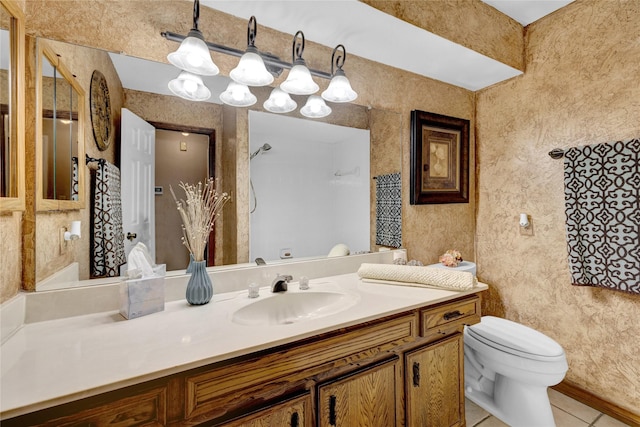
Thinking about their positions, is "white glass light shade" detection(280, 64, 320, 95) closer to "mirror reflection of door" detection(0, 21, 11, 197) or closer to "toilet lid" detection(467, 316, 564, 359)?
"mirror reflection of door" detection(0, 21, 11, 197)

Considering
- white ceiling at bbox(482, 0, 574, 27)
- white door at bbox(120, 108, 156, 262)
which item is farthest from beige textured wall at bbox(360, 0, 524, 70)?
white door at bbox(120, 108, 156, 262)

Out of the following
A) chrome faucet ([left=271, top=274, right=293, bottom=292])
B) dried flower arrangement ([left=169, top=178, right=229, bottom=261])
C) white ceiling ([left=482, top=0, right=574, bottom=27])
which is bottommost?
chrome faucet ([left=271, top=274, right=293, bottom=292])

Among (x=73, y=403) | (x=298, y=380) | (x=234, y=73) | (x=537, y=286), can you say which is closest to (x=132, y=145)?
(x=234, y=73)

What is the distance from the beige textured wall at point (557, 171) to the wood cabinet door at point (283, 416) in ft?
6.03

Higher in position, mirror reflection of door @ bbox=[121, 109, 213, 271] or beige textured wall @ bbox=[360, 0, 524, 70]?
beige textured wall @ bbox=[360, 0, 524, 70]

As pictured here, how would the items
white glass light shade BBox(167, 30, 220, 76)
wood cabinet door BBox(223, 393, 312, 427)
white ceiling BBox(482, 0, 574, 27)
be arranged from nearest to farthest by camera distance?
wood cabinet door BBox(223, 393, 312, 427), white glass light shade BBox(167, 30, 220, 76), white ceiling BBox(482, 0, 574, 27)

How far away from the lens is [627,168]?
150 cm

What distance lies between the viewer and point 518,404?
158cm

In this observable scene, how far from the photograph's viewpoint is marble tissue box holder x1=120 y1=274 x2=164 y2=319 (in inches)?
40.0

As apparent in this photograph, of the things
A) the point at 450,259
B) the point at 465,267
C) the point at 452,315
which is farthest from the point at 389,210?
the point at 452,315

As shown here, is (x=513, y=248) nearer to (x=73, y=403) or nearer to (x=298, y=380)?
(x=298, y=380)

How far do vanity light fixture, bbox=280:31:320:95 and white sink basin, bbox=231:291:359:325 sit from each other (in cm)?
100

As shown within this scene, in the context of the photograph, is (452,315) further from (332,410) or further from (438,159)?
(438,159)

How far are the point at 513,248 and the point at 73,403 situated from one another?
8.13 ft
